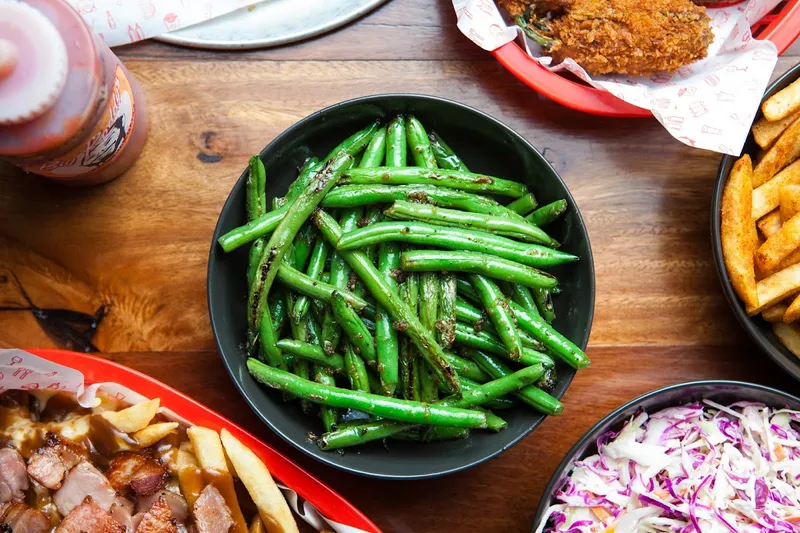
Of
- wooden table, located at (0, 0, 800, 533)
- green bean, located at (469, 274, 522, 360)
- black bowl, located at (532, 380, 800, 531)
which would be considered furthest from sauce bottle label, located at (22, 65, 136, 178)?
black bowl, located at (532, 380, 800, 531)

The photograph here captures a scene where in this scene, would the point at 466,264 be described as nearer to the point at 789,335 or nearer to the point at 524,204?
the point at 524,204

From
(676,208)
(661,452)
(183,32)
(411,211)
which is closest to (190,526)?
(411,211)

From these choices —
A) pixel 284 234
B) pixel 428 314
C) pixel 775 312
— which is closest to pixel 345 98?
pixel 284 234

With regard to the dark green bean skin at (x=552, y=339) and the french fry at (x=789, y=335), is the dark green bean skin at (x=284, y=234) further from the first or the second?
the french fry at (x=789, y=335)

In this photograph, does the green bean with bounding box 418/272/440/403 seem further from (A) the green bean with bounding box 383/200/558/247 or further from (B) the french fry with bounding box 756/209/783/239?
(B) the french fry with bounding box 756/209/783/239

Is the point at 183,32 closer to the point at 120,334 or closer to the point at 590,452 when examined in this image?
the point at 120,334

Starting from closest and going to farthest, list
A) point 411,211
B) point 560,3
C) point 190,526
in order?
point 190,526 < point 411,211 < point 560,3
